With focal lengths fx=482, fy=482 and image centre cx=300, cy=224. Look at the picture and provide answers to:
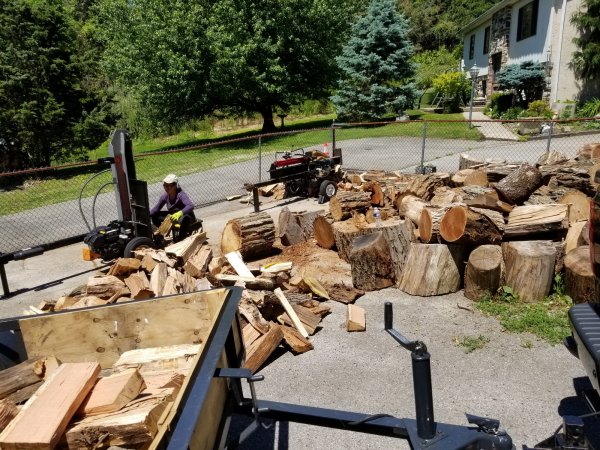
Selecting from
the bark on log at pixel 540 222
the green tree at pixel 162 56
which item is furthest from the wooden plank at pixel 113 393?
the green tree at pixel 162 56

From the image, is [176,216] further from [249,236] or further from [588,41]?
[588,41]

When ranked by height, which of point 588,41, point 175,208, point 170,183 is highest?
point 588,41

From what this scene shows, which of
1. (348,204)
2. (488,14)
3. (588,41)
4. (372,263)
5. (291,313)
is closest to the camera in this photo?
(291,313)

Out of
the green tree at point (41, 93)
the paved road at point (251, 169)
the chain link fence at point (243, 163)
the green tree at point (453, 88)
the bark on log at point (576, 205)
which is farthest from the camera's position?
the green tree at point (453, 88)

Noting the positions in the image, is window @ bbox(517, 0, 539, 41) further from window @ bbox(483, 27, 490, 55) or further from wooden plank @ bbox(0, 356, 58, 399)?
wooden plank @ bbox(0, 356, 58, 399)

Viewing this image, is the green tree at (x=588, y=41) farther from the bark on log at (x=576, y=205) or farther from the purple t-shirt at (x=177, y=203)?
the purple t-shirt at (x=177, y=203)

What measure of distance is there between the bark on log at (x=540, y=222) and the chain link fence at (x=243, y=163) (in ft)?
15.8

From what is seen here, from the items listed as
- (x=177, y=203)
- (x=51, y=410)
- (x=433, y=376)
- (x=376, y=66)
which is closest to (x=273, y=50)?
(x=376, y=66)

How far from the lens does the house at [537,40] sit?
21.0m

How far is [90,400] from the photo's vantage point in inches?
98.7

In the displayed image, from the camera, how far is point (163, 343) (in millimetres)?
3221

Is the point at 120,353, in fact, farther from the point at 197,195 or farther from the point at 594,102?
the point at 594,102

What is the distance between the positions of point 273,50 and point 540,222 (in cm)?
1944

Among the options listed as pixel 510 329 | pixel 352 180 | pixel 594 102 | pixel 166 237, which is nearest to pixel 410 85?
pixel 594 102
